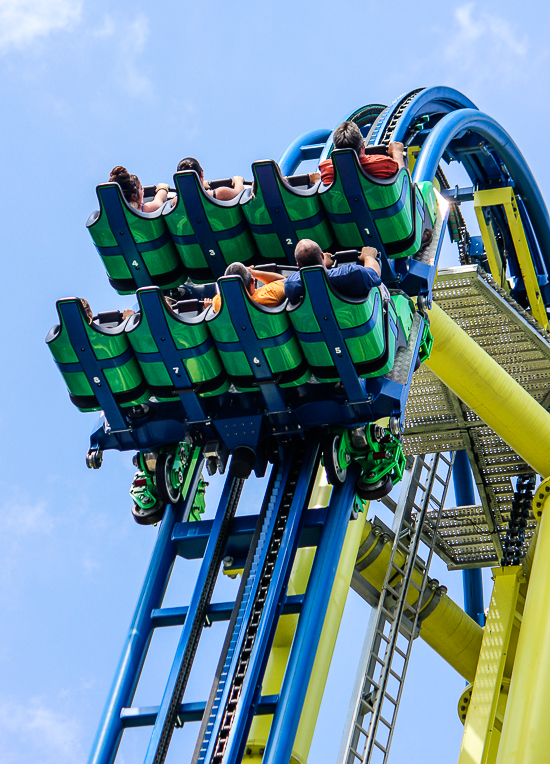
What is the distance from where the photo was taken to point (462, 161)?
15141 mm

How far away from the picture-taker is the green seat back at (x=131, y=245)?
9.30 m

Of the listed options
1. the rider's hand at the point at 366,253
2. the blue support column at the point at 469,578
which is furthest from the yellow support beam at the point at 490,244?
the rider's hand at the point at 366,253

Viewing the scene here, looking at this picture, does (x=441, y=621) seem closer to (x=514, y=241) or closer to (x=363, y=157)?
(x=514, y=241)

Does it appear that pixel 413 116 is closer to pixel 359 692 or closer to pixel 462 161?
pixel 462 161

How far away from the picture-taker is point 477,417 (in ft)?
46.6

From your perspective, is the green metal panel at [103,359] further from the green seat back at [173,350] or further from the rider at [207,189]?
the rider at [207,189]

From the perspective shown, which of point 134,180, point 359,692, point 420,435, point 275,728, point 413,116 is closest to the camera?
point 275,728

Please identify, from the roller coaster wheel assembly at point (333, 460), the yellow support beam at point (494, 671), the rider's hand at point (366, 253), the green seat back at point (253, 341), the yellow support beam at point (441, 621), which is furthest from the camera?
the yellow support beam at point (441, 621)

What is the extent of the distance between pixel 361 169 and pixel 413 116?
4193mm

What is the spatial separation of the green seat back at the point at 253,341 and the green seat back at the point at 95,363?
65 centimetres

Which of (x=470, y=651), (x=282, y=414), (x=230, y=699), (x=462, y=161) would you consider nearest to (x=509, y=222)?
(x=462, y=161)

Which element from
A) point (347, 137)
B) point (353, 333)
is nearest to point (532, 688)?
point (353, 333)

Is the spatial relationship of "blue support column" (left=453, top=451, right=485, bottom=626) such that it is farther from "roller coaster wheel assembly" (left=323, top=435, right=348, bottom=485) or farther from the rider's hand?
the rider's hand

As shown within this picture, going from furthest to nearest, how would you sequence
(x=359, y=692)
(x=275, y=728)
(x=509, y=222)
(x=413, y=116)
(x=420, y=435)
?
(x=509, y=222)
(x=420, y=435)
(x=413, y=116)
(x=359, y=692)
(x=275, y=728)
